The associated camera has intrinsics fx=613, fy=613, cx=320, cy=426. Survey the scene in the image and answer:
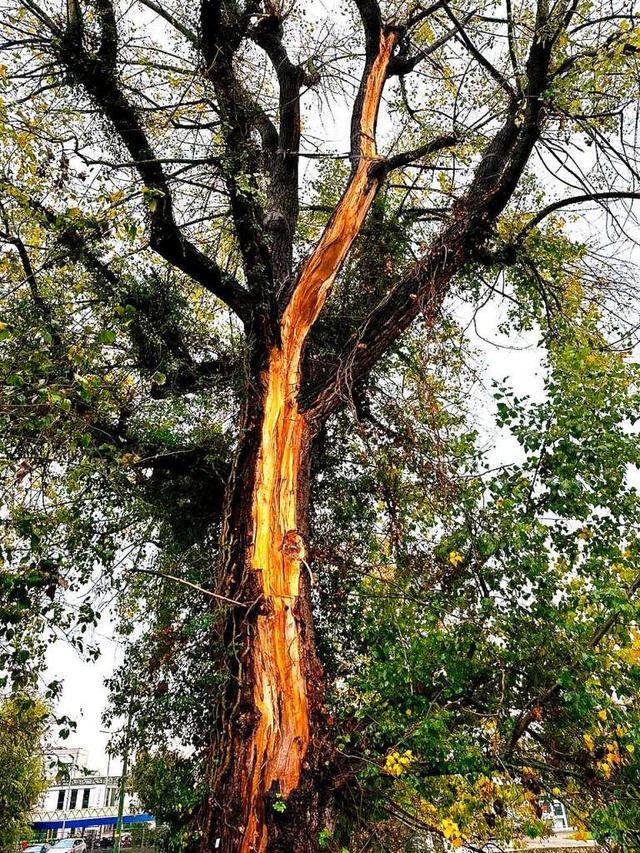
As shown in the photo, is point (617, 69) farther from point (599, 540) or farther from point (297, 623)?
point (297, 623)

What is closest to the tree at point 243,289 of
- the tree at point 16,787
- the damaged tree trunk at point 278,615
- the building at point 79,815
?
the damaged tree trunk at point 278,615

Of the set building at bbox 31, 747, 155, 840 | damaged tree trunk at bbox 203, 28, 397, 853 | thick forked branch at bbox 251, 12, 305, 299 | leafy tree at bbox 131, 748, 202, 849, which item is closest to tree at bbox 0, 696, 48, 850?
leafy tree at bbox 131, 748, 202, 849

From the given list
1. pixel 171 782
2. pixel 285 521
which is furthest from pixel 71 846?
pixel 285 521

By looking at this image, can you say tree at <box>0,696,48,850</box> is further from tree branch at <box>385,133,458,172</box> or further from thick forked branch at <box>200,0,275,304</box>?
tree branch at <box>385,133,458,172</box>

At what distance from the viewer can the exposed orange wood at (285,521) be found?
10.1ft

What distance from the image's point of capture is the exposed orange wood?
309 cm

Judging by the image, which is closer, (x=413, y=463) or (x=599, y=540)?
(x=599, y=540)

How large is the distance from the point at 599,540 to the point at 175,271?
451cm

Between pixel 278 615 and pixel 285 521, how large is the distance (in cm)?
64

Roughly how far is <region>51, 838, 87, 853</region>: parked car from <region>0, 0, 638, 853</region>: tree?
21.6 meters

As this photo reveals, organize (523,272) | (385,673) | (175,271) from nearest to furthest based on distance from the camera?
(385,673) < (175,271) < (523,272)

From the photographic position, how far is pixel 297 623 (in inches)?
140

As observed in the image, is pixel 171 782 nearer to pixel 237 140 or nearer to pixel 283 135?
pixel 237 140

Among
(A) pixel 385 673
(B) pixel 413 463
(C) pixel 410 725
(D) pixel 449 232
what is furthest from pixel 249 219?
(C) pixel 410 725
